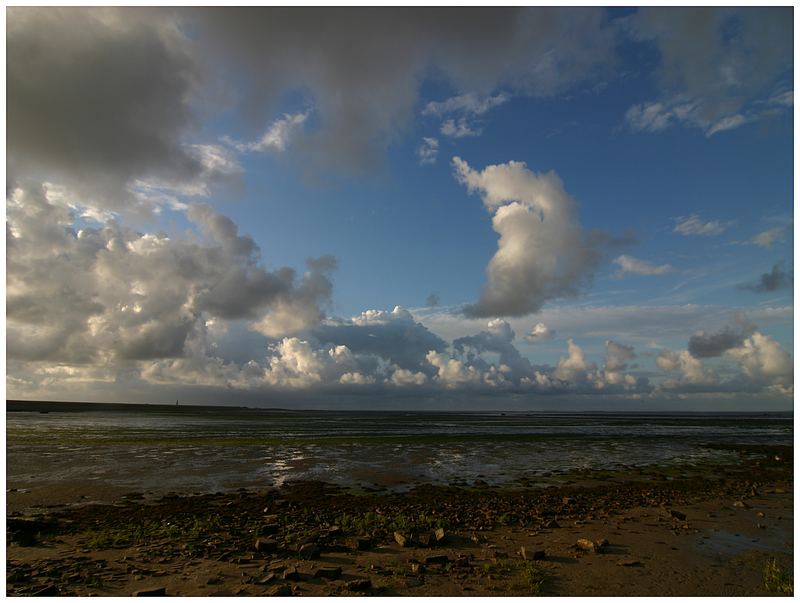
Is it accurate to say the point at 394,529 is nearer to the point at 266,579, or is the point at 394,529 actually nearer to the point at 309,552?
the point at 309,552

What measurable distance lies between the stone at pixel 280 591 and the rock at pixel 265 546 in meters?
2.74

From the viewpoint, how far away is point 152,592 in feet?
34.9

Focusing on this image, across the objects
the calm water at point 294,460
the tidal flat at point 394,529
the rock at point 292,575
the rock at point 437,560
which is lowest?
the calm water at point 294,460

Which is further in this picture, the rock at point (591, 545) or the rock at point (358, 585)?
the rock at point (591, 545)

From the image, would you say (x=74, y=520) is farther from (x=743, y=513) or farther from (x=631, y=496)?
(x=743, y=513)

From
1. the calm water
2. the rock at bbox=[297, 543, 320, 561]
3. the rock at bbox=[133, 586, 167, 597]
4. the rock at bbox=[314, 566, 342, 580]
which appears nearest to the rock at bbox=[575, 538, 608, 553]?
the rock at bbox=[314, 566, 342, 580]

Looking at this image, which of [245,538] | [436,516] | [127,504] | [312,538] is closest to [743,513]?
[436,516]

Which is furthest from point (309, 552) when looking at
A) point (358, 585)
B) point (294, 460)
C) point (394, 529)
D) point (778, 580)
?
point (294, 460)

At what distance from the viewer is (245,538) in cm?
1497

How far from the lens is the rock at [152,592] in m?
10.5

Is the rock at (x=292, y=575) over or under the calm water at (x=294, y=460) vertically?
over

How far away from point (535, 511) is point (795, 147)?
1612 centimetres

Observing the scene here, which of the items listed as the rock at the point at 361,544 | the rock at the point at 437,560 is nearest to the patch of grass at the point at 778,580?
the rock at the point at 437,560

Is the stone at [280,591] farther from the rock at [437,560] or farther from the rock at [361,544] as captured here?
the rock at [437,560]
